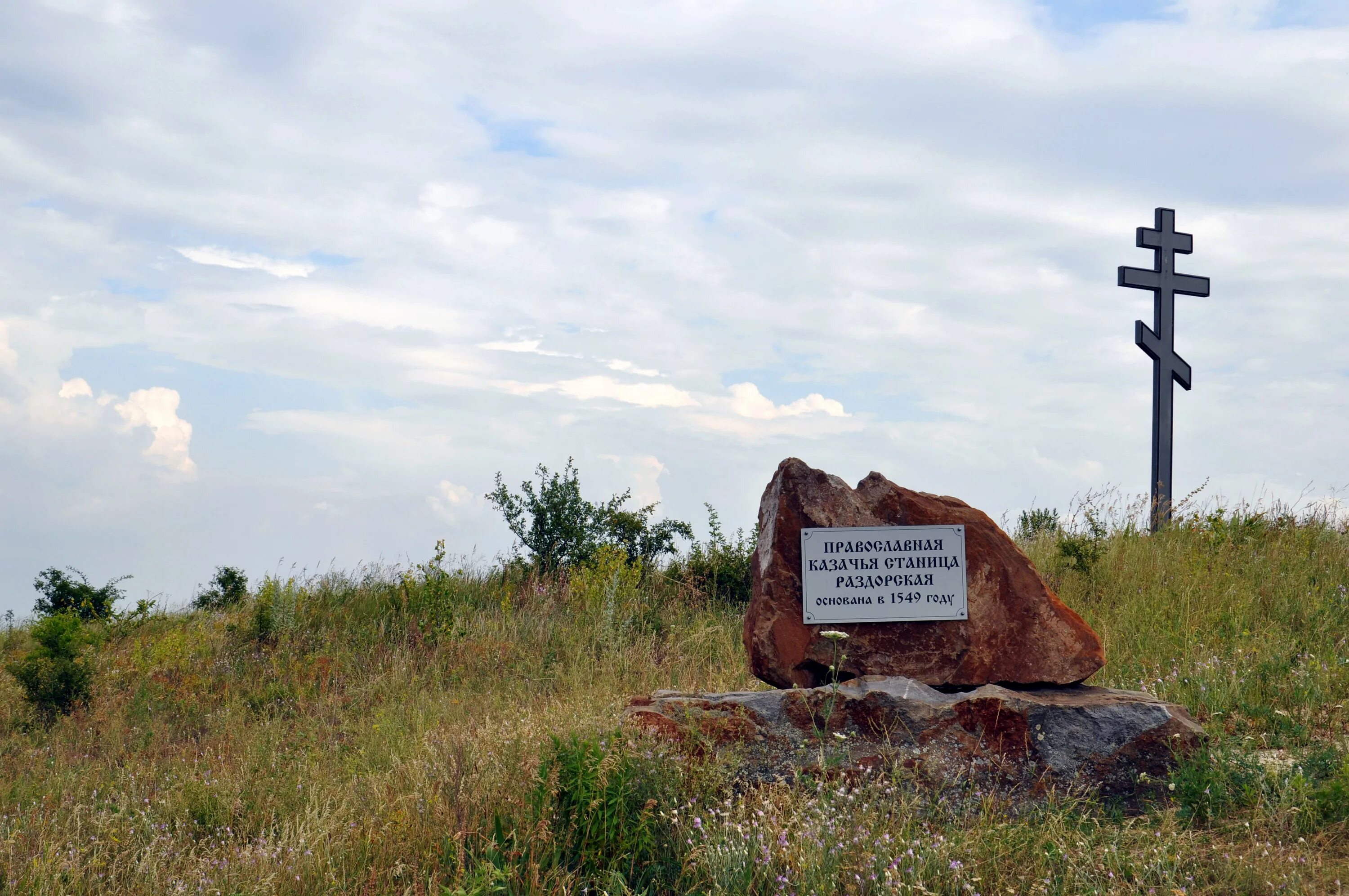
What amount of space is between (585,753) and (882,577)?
8.45 feet

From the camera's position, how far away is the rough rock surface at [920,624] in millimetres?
6199

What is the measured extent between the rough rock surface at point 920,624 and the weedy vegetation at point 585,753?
981 millimetres

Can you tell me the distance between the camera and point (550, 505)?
1362 cm

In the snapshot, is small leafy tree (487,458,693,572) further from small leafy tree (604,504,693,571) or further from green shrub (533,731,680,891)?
green shrub (533,731,680,891)

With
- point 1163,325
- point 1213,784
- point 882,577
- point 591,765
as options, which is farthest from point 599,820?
point 1163,325

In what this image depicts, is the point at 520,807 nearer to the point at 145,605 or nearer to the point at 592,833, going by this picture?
the point at 592,833

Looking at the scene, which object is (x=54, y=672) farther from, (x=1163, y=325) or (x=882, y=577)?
(x=1163, y=325)

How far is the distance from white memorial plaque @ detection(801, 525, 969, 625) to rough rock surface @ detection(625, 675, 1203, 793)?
719 mm

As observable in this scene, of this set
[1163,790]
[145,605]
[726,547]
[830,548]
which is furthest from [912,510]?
[145,605]

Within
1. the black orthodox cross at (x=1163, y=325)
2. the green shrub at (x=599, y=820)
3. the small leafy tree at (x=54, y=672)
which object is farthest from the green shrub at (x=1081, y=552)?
the small leafy tree at (x=54, y=672)

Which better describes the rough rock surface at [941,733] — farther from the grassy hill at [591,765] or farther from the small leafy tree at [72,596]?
the small leafy tree at [72,596]

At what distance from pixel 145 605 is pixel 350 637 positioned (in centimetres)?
412

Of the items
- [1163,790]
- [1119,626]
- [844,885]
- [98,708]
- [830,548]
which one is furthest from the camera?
[98,708]

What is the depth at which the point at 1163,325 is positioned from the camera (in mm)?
12859
